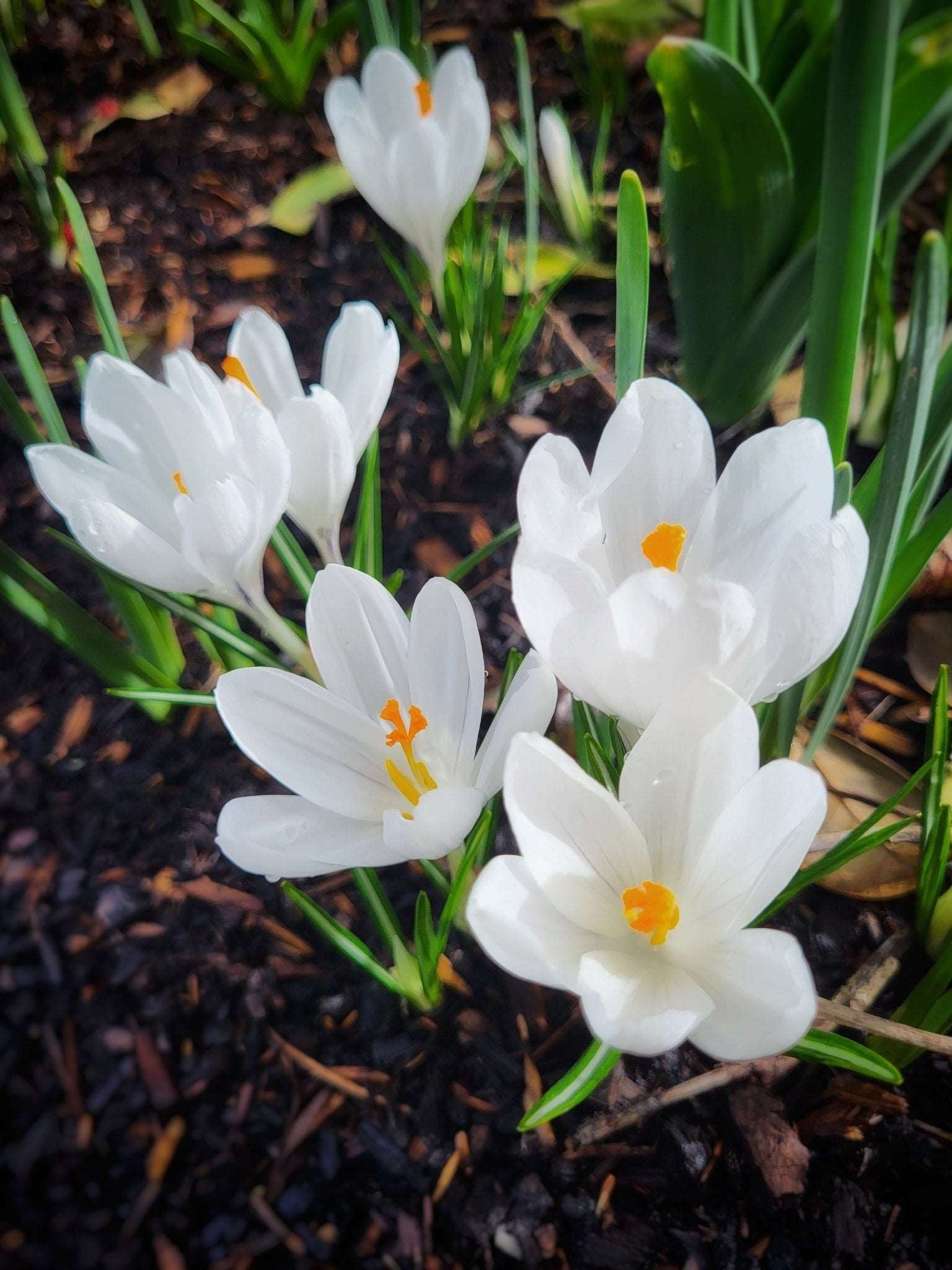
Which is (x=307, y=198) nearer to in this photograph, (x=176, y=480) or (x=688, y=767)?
(x=176, y=480)

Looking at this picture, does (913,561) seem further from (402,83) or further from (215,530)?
(402,83)

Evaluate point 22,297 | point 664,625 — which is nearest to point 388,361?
point 664,625

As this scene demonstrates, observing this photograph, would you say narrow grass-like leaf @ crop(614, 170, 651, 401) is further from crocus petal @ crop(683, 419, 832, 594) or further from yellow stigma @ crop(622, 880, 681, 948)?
yellow stigma @ crop(622, 880, 681, 948)

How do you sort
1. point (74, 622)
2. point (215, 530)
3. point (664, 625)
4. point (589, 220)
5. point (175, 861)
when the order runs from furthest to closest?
point (589, 220), point (175, 861), point (74, 622), point (215, 530), point (664, 625)

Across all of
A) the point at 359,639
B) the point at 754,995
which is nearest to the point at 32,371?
the point at 359,639

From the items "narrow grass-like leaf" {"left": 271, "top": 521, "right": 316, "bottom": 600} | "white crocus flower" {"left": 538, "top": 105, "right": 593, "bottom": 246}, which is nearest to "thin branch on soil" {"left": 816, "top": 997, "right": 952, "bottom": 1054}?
"narrow grass-like leaf" {"left": 271, "top": 521, "right": 316, "bottom": 600}

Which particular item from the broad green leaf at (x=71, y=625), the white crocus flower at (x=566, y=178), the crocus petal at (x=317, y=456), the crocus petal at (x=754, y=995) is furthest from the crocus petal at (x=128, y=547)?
the white crocus flower at (x=566, y=178)
